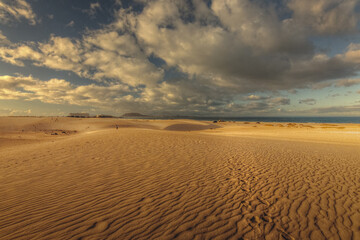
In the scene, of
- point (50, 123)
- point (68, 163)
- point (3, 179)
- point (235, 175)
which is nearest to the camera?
point (3, 179)

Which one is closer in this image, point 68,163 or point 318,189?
point 318,189

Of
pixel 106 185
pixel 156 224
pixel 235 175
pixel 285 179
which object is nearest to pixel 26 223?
pixel 106 185

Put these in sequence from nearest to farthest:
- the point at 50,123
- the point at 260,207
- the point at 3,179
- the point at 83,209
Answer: the point at 83,209 → the point at 260,207 → the point at 3,179 → the point at 50,123

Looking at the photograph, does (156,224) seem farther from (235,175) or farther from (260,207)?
(235,175)

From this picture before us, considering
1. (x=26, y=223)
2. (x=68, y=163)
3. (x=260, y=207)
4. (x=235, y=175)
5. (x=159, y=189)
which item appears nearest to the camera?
(x=26, y=223)

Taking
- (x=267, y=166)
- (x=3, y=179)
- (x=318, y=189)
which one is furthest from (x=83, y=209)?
(x=267, y=166)

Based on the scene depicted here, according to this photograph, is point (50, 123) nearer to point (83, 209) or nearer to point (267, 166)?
point (83, 209)

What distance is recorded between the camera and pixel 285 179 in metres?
6.37

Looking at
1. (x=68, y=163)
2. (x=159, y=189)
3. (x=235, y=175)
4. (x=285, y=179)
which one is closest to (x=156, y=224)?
(x=159, y=189)

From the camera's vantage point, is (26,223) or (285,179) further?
(285,179)

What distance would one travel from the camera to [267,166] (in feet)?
26.5

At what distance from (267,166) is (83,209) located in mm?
8352

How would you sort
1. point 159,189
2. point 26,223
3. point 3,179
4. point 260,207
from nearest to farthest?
1. point 26,223
2. point 260,207
3. point 159,189
4. point 3,179

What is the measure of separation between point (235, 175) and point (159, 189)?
351cm
